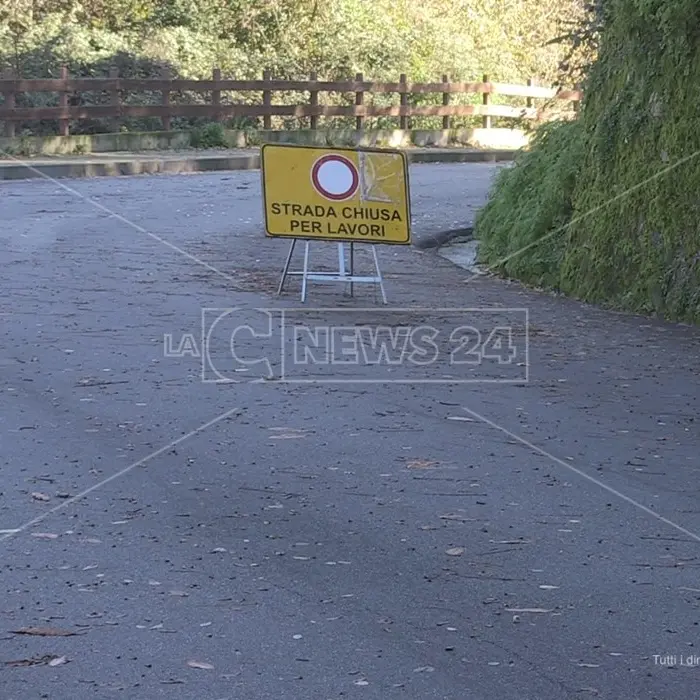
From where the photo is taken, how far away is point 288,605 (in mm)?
5234

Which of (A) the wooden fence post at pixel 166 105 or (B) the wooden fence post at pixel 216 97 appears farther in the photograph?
(B) the wooden fence post at pixel 216 97

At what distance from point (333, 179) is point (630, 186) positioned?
9.20ft

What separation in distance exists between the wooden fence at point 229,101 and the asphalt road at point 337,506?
17.0 m

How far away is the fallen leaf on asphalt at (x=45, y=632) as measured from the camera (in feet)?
16.1

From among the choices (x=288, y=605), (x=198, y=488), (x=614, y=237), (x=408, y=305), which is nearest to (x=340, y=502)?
(x=198, y=488)

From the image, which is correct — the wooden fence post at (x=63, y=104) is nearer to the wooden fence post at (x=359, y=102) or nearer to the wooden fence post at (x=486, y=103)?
the wooden fence post at (x=359, y=102)

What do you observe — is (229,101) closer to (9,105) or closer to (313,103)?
(313,103)

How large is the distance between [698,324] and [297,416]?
16.2ft

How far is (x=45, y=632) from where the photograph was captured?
16.2 feet

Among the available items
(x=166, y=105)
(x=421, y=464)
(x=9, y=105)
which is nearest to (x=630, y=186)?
(x=421, y=464)

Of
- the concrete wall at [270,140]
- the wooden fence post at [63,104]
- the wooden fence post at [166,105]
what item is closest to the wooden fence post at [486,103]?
the concrete wall at [270,140]

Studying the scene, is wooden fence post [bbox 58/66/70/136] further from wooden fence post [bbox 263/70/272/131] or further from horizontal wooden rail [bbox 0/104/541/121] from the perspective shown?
wooden fence post [bbox 263/70/272/131]

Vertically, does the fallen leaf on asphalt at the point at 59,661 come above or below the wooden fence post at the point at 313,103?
below

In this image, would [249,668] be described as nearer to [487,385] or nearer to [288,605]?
[288,605]
